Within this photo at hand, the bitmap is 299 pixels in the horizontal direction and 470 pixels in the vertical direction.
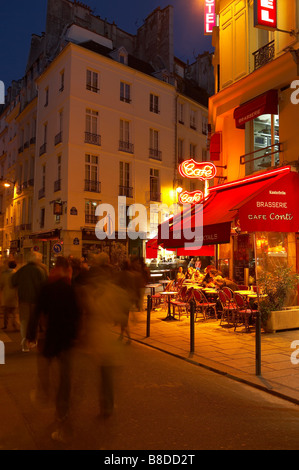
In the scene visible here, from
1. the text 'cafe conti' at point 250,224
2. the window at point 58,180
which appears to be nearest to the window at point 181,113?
the window at point 58,180

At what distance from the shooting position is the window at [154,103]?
29103mm

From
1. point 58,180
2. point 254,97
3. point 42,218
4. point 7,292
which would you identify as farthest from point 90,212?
point 7,292

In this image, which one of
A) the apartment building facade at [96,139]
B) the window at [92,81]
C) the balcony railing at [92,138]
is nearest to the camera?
the apartment building facade at [96,139]

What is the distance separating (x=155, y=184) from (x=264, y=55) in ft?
57.8

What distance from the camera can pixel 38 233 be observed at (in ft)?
89.1

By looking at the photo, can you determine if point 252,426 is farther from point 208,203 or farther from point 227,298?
point 208,203

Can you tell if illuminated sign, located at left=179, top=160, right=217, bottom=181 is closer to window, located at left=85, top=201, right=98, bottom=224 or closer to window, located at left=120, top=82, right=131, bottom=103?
window, located at left=85, top=201, right=98, bottom=224

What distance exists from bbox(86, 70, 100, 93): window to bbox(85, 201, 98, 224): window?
7677mm

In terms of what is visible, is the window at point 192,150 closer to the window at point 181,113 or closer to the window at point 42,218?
the window at point 181,113

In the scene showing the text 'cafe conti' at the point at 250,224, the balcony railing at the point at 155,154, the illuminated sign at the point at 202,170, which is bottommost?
the text 'cafe conti' at the point at 250,224

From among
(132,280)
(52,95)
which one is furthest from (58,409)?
(52,95)

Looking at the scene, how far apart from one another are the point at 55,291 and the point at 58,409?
1.17m

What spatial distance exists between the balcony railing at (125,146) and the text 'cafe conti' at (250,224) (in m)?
14.2

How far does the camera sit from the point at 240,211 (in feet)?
29.8
